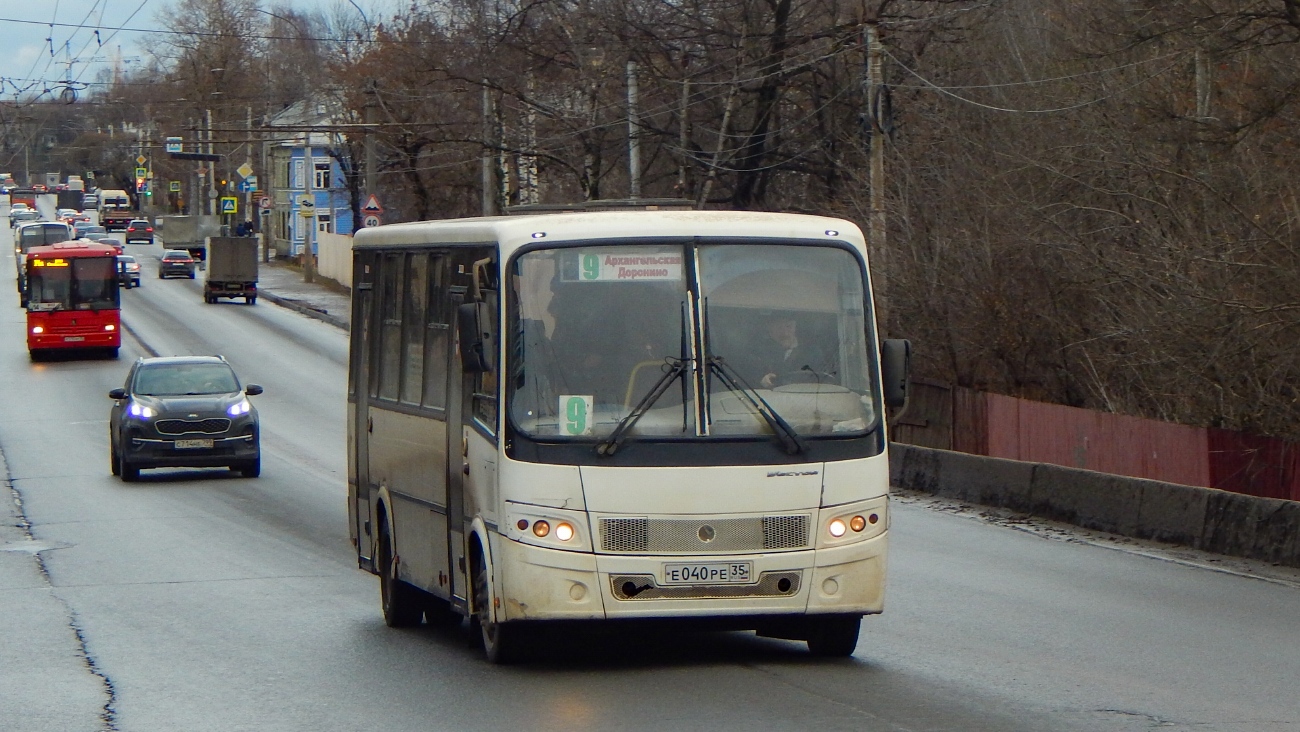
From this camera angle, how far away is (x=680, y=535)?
8609 mm

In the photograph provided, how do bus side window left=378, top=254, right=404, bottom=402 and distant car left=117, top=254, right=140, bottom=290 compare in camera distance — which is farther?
distant car left=117, top=254, right=140, bottom=290

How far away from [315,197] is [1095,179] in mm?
83827

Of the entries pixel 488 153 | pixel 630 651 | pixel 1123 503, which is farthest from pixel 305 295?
pixel 630 651

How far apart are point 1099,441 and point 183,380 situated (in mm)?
13397

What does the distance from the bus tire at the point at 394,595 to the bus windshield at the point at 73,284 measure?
37793mm

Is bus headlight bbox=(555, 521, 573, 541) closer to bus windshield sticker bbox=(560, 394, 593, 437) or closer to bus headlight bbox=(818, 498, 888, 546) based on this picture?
bus windshield sticker bbox=(560, 394, 593, 437)

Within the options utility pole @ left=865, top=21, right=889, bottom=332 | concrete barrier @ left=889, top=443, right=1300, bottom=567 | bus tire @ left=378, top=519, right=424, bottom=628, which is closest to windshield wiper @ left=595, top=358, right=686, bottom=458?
bus tire @ left=378, top=519, right=424, bottom=628

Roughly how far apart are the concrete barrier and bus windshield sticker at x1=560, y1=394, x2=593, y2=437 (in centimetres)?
795

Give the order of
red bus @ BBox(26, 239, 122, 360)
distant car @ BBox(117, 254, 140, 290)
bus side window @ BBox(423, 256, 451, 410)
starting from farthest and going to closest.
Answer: distant car @ BBox(117, 254, 140, 290), red bus @ BBox(26, 239, 122, 360), bus side window @ BBox(423, 256, 451, 410)

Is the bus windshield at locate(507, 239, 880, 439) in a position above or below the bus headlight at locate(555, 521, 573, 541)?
above

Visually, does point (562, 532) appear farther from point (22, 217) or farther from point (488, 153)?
point (22, 217)

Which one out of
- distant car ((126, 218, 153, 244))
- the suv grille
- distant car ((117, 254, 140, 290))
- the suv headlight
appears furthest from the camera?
distant car ((126, 218, 153, 244))

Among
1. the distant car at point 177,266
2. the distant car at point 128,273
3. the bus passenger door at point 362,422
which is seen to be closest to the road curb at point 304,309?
the distant car at point 128,273

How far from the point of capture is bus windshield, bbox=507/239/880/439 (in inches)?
345
